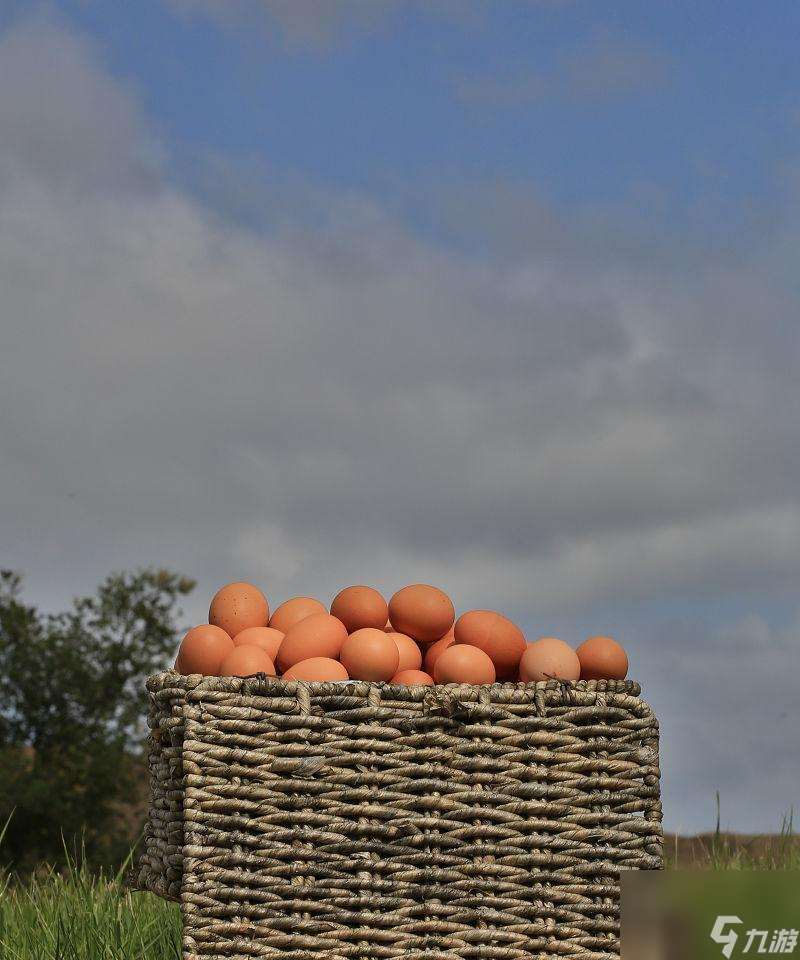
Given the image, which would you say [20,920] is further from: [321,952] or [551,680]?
[551,680]

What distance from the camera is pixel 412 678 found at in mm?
3324

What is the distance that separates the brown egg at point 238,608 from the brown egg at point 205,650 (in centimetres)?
14

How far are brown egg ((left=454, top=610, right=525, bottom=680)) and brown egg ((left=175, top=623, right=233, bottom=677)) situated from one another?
696 millimetres

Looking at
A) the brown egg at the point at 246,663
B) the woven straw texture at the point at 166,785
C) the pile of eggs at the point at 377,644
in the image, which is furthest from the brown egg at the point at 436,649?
the woven straw texture at the point at 166,785

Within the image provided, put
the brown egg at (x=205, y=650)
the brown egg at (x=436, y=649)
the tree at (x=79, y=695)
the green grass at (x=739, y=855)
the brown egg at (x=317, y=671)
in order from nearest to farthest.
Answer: the brown egg at (x=317, y=671) < the brown egg at (x=205, y=650) < the brown egg at (x=436, y=649) < the green grass at (x=739, y=855) < the tree at (x=79, y=695)

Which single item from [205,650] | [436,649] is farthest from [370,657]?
[205,650]

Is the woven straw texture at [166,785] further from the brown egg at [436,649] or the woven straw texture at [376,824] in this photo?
the brown egg at [436,649]

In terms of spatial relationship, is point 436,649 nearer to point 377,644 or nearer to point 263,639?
point 377,644

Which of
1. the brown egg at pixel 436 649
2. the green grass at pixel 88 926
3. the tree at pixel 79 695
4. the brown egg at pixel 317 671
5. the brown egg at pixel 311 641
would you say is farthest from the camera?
the tree at pixel 79 695

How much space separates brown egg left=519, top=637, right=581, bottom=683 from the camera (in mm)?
3396

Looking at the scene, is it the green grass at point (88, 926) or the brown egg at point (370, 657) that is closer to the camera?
the brown egg at point (370, 657)

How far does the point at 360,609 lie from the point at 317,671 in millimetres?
401

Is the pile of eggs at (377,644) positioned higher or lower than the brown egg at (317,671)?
higher

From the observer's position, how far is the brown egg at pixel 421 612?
356cm
